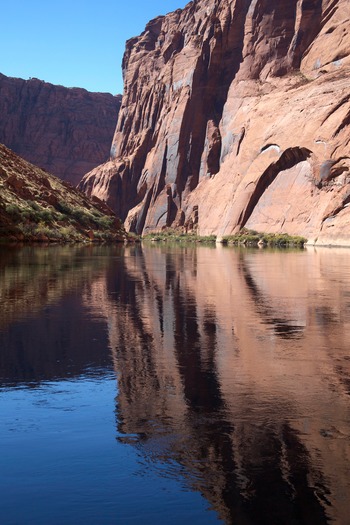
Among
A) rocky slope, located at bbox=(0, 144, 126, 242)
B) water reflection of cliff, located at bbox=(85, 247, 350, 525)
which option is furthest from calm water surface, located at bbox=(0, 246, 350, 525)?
rocky slope, located at bbox=(0, 144, 126, 242)

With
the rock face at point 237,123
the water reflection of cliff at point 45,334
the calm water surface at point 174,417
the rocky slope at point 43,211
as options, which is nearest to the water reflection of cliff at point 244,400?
the calm water surface at point 174,417

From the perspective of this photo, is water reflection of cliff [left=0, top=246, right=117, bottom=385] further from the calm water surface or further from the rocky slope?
the rocky slope

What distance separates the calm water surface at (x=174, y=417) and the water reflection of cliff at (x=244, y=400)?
0.02 meters

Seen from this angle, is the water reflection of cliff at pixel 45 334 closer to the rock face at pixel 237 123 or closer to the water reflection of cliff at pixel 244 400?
the water reflection of cliff at pixel 244 400

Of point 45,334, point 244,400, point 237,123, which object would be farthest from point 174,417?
point 237,123

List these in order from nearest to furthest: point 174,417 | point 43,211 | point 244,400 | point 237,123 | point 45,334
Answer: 1. point 174,417
2. point 244,400
3. point 45,334
4. point 43,211
5. point 237,123

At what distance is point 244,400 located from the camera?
28.4 ft

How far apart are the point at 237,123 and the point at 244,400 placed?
123 m

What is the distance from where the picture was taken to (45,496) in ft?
18.6

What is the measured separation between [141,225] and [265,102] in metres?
52.8

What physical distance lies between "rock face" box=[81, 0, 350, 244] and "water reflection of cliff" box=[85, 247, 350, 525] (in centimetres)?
6965

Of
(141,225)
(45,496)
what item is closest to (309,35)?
(141,225)

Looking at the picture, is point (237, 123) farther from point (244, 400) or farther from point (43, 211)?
point (244, 400)

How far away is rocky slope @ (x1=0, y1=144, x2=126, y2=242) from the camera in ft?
226
